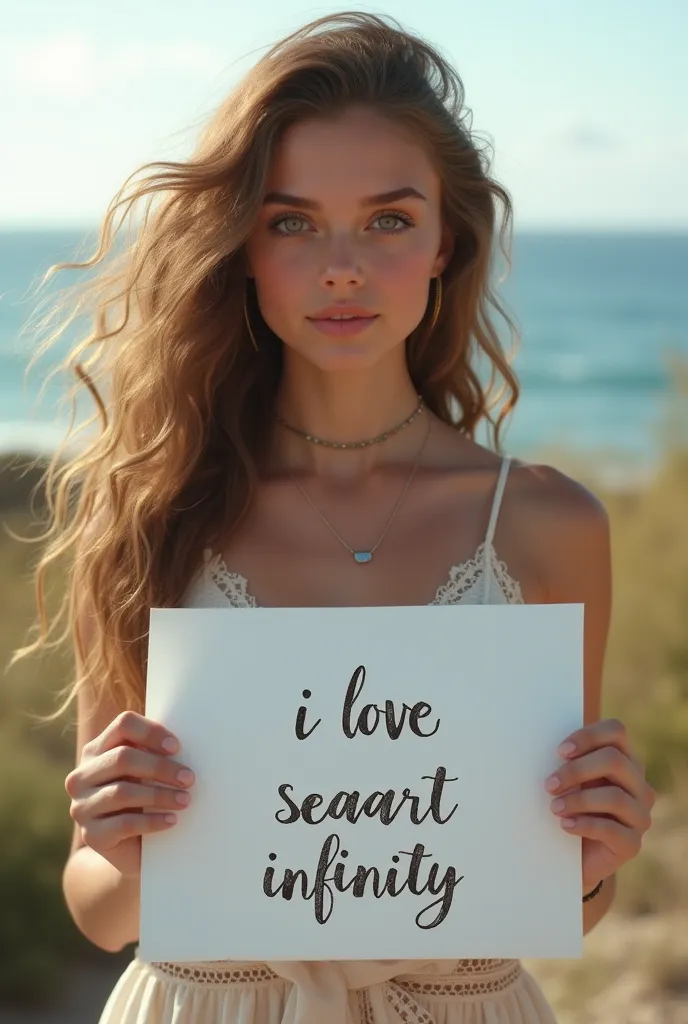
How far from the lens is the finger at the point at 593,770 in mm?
1475

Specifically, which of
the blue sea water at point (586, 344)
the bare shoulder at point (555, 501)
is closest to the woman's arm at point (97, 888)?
the bare shoulder at point (555, 501)

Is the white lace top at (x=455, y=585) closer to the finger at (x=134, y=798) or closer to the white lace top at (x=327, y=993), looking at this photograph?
the finger at (x=134, y=798)

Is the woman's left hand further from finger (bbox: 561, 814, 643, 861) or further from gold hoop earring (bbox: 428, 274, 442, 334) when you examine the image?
gold hoop earring (bbox: 428, 274, 442, 334)

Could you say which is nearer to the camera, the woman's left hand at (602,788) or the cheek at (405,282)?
the woman's left hand at (602,788)

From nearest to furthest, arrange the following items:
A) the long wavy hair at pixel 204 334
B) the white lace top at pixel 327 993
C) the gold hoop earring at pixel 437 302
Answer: the white lace top at pixel 327 993, the long wavy hair at pixel 204 334, the gold hoop earring at pixel 437 302

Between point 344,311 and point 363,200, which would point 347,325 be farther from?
point 363,200

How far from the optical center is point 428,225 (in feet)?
6.12

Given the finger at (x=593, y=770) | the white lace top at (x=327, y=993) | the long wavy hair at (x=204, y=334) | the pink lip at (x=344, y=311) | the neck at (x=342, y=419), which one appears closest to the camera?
the finger at (x=593, y=770)

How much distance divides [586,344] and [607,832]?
26.3 metres

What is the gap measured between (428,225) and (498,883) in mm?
940

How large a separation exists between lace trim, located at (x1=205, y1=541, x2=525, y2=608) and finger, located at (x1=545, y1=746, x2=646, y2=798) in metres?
0.38

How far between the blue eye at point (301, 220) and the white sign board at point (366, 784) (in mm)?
586

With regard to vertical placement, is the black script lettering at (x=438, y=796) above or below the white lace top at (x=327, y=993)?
above

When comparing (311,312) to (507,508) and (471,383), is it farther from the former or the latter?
(471,383)
